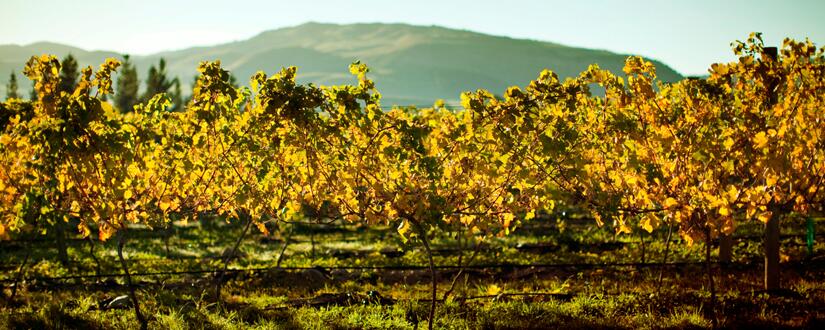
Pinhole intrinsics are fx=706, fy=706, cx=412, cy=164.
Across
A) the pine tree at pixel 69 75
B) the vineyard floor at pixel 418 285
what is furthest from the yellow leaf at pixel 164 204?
the pine tree at pixel 69 75

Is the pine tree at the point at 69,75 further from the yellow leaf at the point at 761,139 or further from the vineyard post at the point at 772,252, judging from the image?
the yellow leaf at the point at 761,139

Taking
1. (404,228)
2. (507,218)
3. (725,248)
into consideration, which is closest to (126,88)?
(725,248)

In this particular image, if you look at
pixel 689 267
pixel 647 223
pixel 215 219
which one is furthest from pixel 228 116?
pixel 215 219

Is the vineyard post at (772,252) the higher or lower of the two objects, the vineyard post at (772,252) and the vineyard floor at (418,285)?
the higher

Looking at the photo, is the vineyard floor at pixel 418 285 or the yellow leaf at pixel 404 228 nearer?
the yellow leaf at pixel 404 228

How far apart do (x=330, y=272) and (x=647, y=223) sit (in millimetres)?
8377

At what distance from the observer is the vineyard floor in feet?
30.4

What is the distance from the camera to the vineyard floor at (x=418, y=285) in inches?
365

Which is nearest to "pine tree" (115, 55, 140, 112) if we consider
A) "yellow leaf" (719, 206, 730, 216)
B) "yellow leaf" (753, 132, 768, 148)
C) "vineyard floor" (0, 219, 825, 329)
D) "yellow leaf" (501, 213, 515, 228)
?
"vineyard floor" (0, 219, 825, 329)

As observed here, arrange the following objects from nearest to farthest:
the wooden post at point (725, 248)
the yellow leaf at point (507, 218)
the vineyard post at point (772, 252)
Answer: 1. the yellow leaf at point (507, 218)
2. the vineyard post at point (772, 252)
3. the wooden post at point (725, 248)

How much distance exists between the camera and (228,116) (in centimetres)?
806

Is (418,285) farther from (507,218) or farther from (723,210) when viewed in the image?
(723,210)

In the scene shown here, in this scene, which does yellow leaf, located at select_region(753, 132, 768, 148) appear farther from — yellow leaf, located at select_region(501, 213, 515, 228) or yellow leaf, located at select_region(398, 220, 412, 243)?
yellow leaf, located at select_region(398, 220, 412, 243)

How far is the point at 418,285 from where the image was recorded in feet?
43.3
